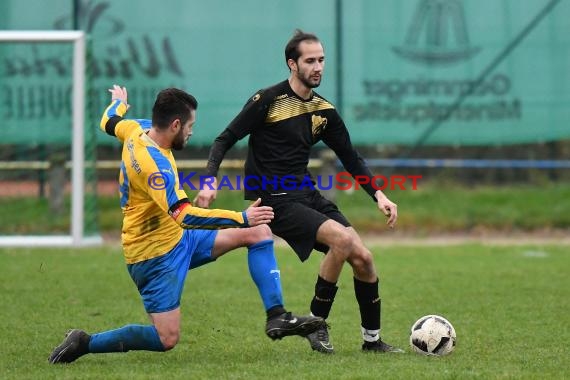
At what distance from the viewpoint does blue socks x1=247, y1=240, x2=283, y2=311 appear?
5.93 m

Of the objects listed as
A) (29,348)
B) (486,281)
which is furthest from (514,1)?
(29,348)

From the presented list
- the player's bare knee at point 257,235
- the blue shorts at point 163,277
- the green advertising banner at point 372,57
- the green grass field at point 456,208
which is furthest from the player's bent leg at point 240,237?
the green advertising banner at point 372,57

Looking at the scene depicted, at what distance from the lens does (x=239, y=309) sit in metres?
8.04

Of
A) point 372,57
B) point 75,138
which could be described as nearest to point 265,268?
point 75,138

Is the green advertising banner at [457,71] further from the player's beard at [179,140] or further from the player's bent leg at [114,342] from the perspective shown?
the player's bent leg at [114,342]

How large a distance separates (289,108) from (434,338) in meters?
1.62

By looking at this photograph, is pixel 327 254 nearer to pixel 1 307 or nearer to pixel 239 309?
pixel 239 309

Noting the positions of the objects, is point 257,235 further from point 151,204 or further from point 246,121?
point 246,121

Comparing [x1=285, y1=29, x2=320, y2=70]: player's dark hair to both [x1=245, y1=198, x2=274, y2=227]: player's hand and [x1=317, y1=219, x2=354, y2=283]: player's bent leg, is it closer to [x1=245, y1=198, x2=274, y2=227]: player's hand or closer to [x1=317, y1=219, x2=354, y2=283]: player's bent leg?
[x1=317, y1=219, x2=354, y2=283]: player's bent leg

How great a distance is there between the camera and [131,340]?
578 centimetres

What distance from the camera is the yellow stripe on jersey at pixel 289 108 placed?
6.41 metres

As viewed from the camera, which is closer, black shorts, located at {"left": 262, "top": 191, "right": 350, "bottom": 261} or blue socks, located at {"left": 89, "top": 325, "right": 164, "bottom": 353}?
blue socks, located at {"left": 89, "top": 325, "right": 164, "bottom": 353}

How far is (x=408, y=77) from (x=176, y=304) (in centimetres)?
818

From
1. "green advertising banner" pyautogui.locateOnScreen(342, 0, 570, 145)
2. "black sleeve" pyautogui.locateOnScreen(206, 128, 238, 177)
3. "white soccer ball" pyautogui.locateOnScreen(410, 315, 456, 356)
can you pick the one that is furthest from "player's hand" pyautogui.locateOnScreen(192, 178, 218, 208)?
"green advertising banner" pyautogui.locateOnScreen(342, 0, 570, 145)
